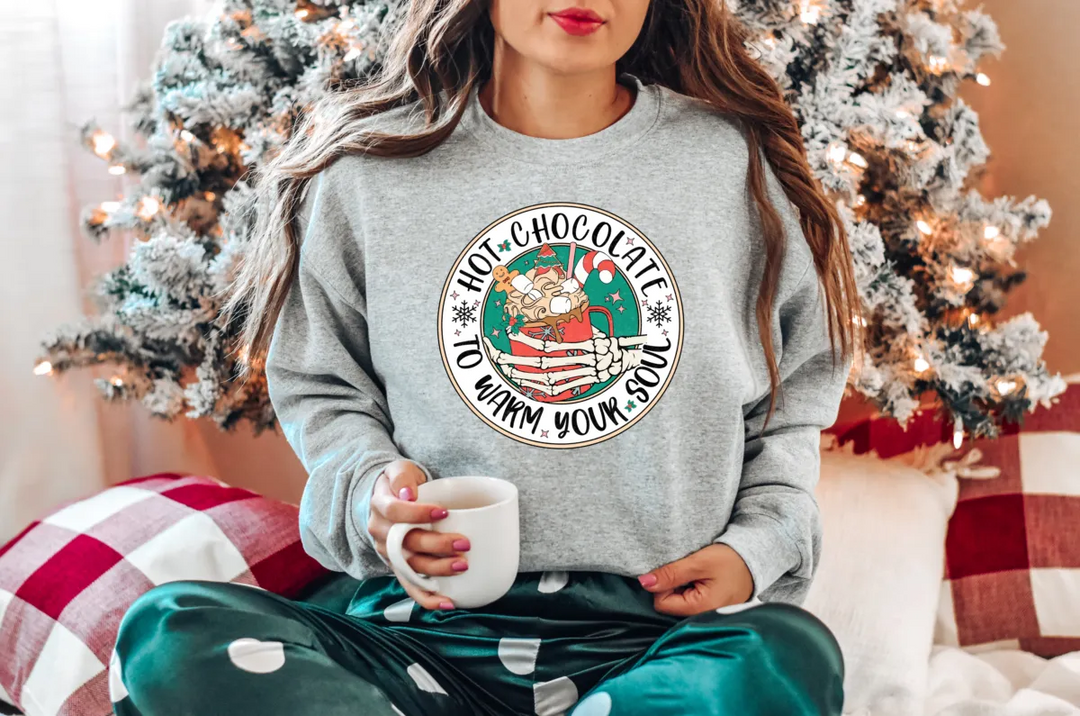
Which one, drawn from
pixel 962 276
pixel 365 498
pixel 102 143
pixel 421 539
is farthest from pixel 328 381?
pixel 962 276

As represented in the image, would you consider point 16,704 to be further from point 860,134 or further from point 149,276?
point 860,134

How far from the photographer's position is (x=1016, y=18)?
5.42 ft

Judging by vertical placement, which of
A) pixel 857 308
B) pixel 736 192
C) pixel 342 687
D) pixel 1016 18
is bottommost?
pixel 342 687

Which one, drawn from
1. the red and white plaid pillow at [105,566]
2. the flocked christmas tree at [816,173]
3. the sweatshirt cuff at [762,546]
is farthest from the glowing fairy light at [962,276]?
the red and white plaid pillow at [105,566]

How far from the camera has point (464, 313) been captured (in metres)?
0.89

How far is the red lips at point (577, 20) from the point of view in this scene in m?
0.88

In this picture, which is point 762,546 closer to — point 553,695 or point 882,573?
point 553,695

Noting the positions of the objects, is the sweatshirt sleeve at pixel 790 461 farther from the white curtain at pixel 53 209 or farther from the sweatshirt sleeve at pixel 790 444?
the white curtain at pixel 53 209

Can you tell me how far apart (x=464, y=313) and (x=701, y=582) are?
318 millimetres

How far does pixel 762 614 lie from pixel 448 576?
244 mm

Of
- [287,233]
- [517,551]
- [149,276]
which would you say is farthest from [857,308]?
[149,276]

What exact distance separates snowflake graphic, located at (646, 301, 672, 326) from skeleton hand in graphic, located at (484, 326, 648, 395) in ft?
0.08

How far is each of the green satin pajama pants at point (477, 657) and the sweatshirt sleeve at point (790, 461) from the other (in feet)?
0.36

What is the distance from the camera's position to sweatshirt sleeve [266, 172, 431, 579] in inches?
35.6
